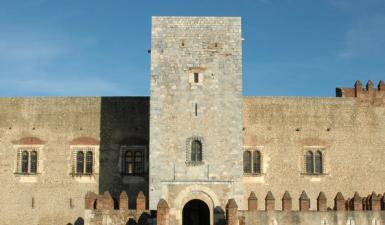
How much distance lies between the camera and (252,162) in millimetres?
32719

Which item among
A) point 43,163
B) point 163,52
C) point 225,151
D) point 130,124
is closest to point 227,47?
point 163,52

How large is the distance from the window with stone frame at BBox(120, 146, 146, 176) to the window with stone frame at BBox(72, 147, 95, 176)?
59.4 inches

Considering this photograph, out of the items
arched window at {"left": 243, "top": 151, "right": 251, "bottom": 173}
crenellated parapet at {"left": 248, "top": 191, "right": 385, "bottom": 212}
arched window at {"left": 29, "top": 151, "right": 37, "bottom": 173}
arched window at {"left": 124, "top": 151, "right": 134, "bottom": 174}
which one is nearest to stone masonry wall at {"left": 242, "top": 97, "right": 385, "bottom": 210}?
arched window at {"left": 243, "top": 151, "right": 251, "bottom": 173}

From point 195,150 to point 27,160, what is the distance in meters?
9.50

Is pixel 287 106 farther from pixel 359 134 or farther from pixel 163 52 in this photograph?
pixel 163 52

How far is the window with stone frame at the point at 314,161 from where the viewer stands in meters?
33.1

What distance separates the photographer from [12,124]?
32.9 m

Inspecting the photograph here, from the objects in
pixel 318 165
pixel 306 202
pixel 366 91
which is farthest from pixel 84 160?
pixel 366 91

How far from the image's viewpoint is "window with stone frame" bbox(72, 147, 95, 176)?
3247cm

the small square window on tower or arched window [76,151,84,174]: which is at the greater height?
the small square window on tower

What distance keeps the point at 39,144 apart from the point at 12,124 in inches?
69.1

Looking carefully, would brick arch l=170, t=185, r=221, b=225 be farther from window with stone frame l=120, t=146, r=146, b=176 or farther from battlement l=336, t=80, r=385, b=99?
battlement l=336, t=80, r=385, b=99

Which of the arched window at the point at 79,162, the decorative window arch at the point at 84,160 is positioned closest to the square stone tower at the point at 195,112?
the decorative window arch at the point at 84,160

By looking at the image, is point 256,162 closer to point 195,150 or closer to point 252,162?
point 252,162
